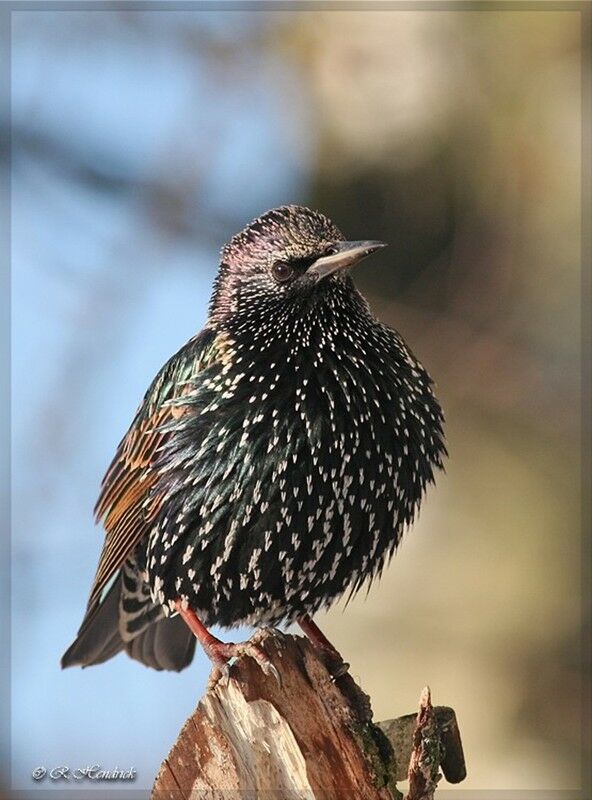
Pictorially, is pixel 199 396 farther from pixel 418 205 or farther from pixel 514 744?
pixel 514 744

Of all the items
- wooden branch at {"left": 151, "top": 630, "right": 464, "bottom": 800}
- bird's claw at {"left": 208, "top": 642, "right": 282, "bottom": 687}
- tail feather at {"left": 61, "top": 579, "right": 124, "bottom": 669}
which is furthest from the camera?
tail feather at {"left": 61, "top": 579, "right": 124, "bottom": 669}

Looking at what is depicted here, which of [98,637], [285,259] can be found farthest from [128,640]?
[285,259]

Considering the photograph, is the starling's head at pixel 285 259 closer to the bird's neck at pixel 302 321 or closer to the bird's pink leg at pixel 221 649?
the bird's neck at pixel 302 321

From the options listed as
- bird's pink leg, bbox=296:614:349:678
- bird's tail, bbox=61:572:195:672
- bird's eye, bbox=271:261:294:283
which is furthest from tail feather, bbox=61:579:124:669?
bird's eye, bbox=271:261:294:283

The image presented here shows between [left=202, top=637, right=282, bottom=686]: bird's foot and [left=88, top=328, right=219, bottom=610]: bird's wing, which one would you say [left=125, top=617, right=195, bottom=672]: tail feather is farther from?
[left=202, top=637, right=282, bottom=686]: bird's foot

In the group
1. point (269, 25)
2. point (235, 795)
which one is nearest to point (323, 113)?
point (269, 25)

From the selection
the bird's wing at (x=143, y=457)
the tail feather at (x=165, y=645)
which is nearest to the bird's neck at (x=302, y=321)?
the bird's wing at (x=143, y=457)
